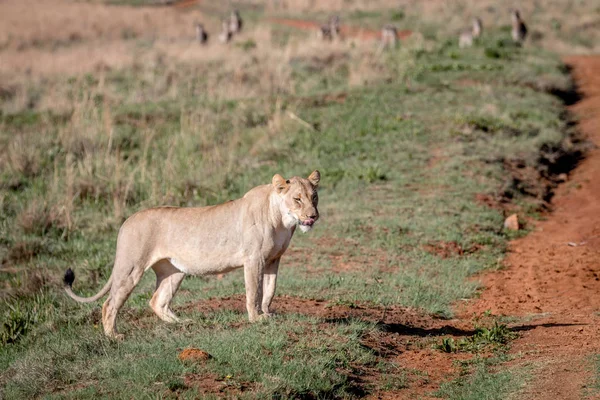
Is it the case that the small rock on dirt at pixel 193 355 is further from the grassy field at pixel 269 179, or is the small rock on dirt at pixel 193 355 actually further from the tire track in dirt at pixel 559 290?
the tire track in dirt at pixel 559 290

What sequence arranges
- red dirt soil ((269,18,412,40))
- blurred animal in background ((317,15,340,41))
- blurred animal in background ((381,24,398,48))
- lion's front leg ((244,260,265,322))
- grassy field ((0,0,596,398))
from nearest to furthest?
grassy field ((0,0,596,398))
lion's front leg ((244,260,265,322))
blurred animal in background ((381,24,398,48))
blurred animal in background ((317,15,340,41))
red dirt soil ((269,18,412,40))

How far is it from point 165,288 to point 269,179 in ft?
25.9

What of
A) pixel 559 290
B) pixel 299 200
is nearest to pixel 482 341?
pixel 299 200

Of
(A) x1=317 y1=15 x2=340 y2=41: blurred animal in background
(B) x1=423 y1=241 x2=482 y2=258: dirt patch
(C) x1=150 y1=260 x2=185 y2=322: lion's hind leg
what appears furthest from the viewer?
(A) x1=317 y1=15 x2=340 y2=41: blurred animal in background

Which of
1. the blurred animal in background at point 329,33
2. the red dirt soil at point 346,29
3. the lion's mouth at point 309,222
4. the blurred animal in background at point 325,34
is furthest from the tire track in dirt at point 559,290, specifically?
the red dirt soil at point 346,29

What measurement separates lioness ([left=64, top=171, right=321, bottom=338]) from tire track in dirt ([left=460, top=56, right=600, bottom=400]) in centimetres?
242

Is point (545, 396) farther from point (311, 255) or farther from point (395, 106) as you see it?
point (395, 106)

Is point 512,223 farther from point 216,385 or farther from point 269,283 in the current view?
point 216,385

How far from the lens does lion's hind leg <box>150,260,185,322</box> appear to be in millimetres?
8461

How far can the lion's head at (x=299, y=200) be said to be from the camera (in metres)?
7.40

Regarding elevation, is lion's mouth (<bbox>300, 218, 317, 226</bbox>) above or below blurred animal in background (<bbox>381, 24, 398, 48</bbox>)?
above

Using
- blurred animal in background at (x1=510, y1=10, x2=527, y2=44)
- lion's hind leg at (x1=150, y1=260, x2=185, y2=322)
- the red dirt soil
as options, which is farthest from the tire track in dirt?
the red dirt soil

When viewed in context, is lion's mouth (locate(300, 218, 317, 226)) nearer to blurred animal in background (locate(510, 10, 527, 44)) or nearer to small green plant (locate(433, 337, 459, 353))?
small green plant (locate(433, 337, 459, 353))

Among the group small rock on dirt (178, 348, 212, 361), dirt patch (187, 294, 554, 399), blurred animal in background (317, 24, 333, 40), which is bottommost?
blurred animal in background (317, 24, 333, 40)
